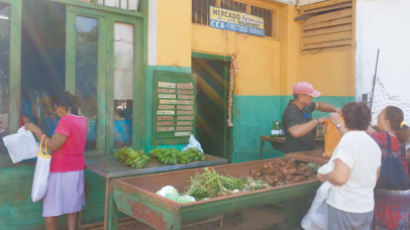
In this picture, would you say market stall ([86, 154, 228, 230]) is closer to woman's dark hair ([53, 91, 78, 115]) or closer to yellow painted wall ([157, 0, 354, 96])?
woman's dark hair ([53, 91, 78, 115])

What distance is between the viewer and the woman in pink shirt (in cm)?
391

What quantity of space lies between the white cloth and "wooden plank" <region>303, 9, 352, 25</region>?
468cm

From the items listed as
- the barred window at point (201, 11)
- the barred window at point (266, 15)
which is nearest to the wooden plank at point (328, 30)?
the barred window at point (266, 15)

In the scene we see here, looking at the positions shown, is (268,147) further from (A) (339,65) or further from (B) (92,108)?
(B) (92,108)

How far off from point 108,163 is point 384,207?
3.09m

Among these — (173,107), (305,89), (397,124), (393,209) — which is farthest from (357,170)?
(173,107)

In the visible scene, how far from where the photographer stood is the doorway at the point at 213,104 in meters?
6.78

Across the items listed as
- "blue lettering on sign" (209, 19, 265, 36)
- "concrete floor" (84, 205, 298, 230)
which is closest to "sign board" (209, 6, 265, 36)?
"blue lettering on sign" (209, 19, 265, 36)

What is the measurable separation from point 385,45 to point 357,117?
4.32m

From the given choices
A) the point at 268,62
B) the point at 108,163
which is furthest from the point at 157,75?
the point at 268,62

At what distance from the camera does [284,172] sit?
3.82 meters

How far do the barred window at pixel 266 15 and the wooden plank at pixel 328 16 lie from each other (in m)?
0.70

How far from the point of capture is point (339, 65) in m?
7.00

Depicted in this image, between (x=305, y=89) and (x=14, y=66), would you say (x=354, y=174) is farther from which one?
(x=14, y=66)
